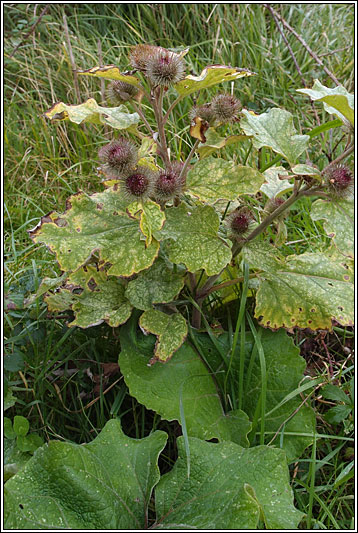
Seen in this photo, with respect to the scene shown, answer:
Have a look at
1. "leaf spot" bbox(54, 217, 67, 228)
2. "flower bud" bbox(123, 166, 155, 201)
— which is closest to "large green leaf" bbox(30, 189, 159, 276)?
"leaf spot" bbox(54, 217, 67, 228)

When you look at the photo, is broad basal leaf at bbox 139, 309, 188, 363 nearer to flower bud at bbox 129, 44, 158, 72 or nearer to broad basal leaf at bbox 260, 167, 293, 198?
broad basal leaf at bbox 260, 167, 293, 198

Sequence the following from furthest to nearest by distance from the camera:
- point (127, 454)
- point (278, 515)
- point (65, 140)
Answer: point (65, 140)
point (127, 454)
point (278, 515)

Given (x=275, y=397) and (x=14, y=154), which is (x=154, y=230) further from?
(x=14, y=154)

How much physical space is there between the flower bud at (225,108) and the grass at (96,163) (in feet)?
2.27

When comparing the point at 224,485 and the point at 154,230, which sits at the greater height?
the point at 154,230

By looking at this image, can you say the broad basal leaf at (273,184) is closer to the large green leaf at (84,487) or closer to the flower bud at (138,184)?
the flower bud at (138,184)

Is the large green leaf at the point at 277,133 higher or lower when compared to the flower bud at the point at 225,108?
lower

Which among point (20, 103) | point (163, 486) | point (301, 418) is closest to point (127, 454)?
point (163, 486)

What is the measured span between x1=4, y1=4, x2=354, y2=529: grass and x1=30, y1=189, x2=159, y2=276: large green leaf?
1.35ft

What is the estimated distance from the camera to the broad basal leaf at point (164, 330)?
156 cm

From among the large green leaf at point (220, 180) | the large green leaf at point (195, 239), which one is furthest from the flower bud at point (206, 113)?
the large green leaf at point (195, 239)

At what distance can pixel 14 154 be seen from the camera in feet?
11.0

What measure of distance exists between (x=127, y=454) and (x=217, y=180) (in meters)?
0.84

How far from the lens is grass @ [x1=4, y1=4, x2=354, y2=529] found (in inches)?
69.0
